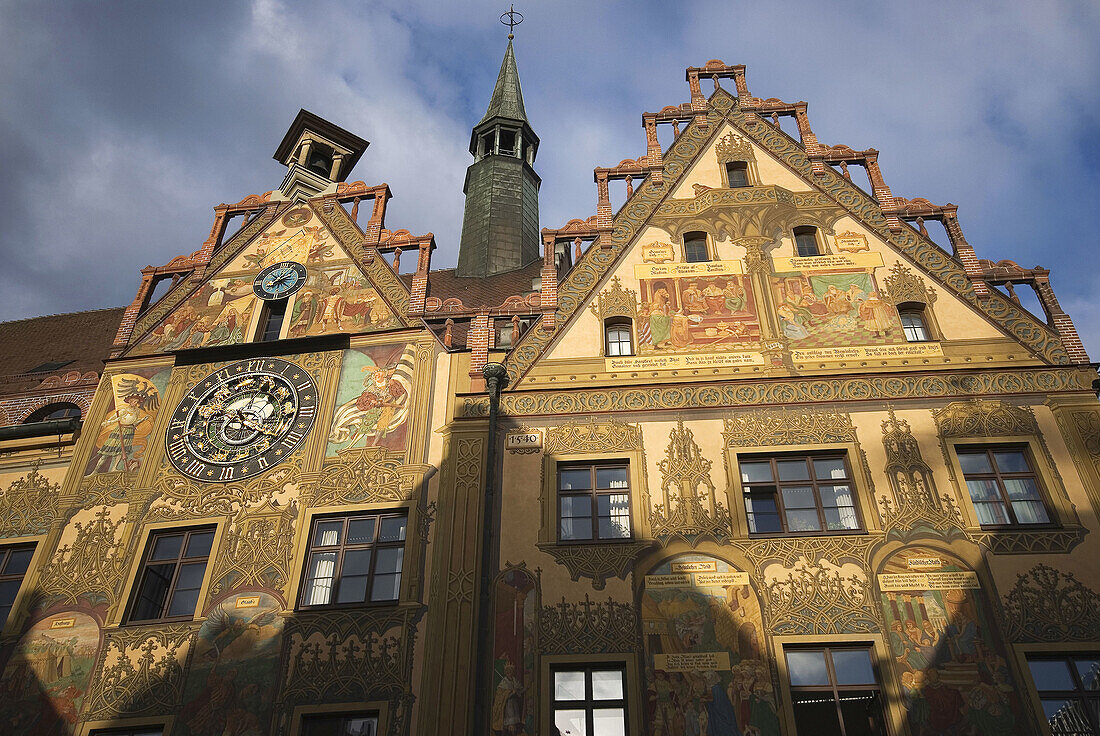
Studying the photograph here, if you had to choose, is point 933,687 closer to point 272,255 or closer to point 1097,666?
point 1097,666

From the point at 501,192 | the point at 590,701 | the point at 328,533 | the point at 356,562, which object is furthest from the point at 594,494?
the point at 501,192

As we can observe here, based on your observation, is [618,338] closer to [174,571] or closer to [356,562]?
[356,562]

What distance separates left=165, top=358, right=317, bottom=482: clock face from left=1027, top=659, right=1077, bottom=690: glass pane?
7923mm

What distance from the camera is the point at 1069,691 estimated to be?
821 cm

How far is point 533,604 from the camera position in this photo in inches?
365

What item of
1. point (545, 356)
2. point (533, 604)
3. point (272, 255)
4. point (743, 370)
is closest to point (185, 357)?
point (272, 255)

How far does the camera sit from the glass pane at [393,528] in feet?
33.0

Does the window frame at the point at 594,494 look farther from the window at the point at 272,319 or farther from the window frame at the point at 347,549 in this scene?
the window at the point at 272,319

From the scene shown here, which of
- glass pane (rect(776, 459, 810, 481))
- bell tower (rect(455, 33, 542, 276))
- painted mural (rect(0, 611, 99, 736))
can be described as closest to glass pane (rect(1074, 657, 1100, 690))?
glass pane (rect(776, 459, 810, 481))

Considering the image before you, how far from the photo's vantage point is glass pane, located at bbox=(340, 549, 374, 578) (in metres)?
9.84

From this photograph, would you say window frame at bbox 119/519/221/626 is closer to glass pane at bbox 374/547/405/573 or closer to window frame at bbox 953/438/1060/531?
glass pane at bbox 374/547/405/573

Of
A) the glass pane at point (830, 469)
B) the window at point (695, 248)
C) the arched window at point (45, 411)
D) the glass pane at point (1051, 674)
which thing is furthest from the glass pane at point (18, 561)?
the glass pane at point (1051, 674)

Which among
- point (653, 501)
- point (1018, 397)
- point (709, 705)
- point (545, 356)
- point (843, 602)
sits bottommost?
point (709, 705)

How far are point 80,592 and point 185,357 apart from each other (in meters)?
3.39
